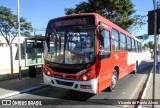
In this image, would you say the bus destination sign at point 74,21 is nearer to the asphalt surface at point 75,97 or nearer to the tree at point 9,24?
the asphalt surface at point 75,97

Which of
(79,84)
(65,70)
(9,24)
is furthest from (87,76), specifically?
(9,24)

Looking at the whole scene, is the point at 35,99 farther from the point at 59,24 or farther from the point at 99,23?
the point at 99,23

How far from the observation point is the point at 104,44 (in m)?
9.44

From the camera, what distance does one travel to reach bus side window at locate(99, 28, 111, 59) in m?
9.06

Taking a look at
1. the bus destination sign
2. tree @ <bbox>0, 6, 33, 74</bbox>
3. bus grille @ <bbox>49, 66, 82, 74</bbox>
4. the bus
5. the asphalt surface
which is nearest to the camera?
the asphalt surface

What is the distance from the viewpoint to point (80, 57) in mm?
8891

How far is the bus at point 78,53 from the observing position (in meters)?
8.75

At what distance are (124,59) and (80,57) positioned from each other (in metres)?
5.20

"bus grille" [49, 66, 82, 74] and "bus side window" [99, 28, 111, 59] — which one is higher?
"bus side window" [99, 28, 111, 59]

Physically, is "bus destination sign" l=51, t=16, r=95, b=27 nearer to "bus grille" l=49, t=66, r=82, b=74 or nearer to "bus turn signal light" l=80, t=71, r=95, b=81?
"bus grille" l=49, t=66, r=82, b=74

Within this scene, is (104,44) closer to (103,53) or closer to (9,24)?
(103,53)

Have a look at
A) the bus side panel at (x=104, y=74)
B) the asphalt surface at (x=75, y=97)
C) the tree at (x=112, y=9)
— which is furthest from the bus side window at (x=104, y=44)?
the tree at (x=112, y=9)

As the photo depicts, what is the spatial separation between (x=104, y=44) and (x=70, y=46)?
1.28m

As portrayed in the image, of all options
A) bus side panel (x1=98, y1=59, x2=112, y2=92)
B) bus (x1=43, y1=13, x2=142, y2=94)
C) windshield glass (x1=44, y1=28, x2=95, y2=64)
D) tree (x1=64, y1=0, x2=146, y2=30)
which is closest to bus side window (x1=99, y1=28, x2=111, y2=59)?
bus (x1=43, y1=13, x2=142, y2=94)
